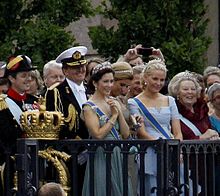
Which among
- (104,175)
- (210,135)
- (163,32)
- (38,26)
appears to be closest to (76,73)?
(104,175)

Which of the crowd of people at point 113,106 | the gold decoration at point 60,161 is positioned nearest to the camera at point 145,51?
the crowd of people at point 113,106

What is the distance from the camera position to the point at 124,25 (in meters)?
17.1

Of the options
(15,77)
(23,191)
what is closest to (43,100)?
(15,77)

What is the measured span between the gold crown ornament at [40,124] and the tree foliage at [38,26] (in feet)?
22.0

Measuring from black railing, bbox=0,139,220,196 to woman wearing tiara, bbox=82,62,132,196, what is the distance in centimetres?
13

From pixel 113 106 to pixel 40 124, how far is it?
32.1 inches

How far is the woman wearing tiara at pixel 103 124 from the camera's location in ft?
30.2

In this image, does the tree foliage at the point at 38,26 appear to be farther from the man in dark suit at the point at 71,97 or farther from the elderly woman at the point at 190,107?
the man in dark suit at the point at 71,97

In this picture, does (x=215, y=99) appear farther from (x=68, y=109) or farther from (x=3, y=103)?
(x=3, y=103)

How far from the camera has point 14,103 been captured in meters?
9.80

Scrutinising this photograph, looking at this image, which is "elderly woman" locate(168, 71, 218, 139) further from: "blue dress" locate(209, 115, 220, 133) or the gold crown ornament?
the gold crown ornament

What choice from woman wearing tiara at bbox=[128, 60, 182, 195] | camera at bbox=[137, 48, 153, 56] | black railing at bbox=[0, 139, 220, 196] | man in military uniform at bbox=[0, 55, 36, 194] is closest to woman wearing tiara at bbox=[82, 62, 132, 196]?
black railing at bbox=[0, 139, 220, 196]

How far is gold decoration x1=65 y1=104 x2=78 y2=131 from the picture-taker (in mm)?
9773

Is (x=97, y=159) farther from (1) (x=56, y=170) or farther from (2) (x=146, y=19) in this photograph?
(2) (x=146, y=19)
